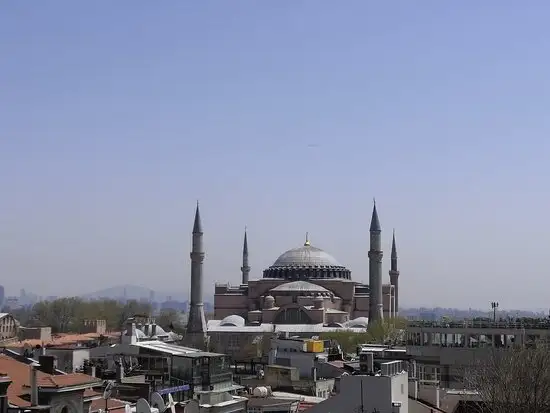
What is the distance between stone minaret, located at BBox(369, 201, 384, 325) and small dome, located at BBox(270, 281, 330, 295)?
6.20 meters

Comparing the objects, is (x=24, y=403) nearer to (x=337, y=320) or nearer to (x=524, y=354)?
(x=524, y=354)

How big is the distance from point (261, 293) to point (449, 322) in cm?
5430

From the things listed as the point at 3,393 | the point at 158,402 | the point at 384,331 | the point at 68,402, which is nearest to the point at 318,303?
the point at 384,331

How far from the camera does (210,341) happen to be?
272ft

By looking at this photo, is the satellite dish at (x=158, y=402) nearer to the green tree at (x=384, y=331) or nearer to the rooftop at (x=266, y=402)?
the rooftop at (x=266, y=402)

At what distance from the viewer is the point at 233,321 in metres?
90.1

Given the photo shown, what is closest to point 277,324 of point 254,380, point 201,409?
point 254,380

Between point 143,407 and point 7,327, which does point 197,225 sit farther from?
point 143,407

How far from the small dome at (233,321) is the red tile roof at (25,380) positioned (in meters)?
69.7

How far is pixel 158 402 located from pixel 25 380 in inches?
129

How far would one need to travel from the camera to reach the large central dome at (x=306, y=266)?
101688 millimetres

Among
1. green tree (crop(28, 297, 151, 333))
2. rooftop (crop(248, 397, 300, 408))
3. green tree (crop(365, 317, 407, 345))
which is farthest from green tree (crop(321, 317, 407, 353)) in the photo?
green tree (crop(28, 297, 151, 333))

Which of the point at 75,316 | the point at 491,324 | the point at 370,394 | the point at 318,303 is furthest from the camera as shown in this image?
the point at 75,316

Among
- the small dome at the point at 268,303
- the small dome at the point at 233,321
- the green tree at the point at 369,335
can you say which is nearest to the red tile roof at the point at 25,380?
the green tree at the point at 369,335
